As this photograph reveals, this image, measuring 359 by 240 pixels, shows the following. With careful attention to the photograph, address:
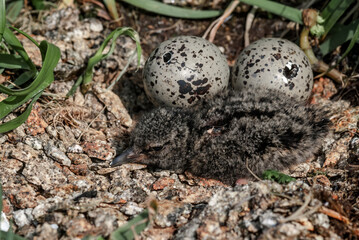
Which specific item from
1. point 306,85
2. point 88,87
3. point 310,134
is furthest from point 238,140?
point 88,87

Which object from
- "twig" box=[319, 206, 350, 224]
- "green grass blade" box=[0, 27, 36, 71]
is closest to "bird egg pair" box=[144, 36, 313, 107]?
"green grass blade" box=[0, 27, 36, 71]

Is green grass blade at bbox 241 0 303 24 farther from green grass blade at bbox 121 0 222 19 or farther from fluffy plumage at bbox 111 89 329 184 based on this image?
fluffy plumage at bbox 111 89 329 184

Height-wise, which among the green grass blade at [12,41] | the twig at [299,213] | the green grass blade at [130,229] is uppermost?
the twig at [299,213]

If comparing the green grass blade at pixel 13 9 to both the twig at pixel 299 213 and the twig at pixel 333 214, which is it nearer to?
the twig at pixel 299 213

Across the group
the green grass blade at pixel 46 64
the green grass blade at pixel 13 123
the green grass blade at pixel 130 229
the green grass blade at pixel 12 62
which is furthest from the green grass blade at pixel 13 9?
the green grass blade at pixel 130 229

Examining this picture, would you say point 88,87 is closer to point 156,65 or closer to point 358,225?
point 156,65

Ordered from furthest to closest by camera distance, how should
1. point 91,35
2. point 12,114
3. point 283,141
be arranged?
point 91,35 < point 12,114 < point 283,141
